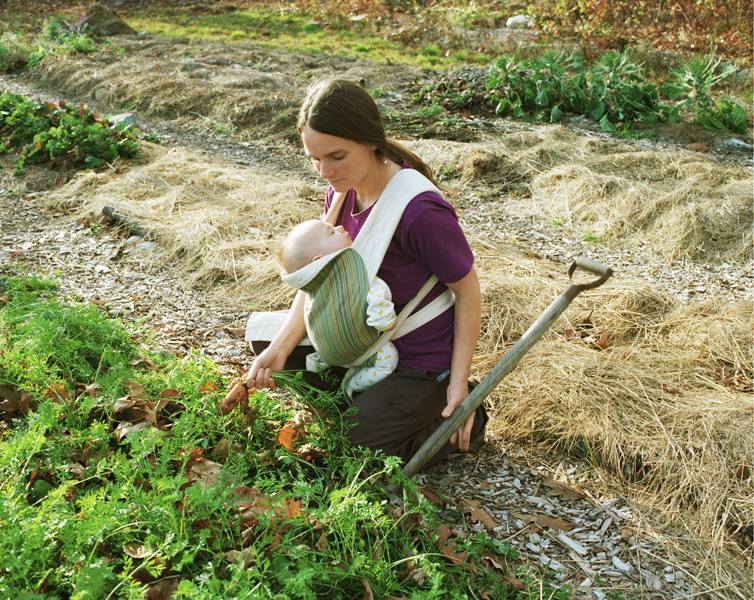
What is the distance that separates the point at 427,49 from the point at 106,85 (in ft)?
18.4

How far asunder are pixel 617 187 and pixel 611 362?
2.58 m

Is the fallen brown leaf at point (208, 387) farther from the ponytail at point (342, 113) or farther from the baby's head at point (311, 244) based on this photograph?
the ponytail at point (342, 113)

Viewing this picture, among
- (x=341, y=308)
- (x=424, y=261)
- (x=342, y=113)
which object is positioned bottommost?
(x=341, y=308)

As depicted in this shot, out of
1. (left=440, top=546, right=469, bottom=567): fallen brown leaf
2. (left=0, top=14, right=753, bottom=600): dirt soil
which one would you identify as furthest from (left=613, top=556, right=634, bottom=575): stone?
(left=440, top=546, right=469, bottom=567): fallen brown leaf

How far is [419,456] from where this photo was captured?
2.18 metres

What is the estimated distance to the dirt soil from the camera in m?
2.16

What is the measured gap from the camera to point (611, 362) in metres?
2.89

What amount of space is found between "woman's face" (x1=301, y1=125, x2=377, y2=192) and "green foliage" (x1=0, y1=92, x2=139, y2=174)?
4.44 metres

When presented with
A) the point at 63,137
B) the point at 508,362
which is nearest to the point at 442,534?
the point at 508,362

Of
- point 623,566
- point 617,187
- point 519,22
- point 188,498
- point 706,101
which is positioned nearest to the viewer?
point 188,498

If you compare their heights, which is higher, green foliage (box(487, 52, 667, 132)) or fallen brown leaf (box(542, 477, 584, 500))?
green foliage (box(487, 52, 667, 132))

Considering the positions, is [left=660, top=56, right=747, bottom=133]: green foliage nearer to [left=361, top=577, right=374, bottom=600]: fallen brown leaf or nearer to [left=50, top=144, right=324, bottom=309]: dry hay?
[left=50, top=144, right=324, bottom=309]: dry hay

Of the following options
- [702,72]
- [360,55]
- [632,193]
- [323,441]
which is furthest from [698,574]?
[360,55]

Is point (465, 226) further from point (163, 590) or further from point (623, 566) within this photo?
point (163, 590)
